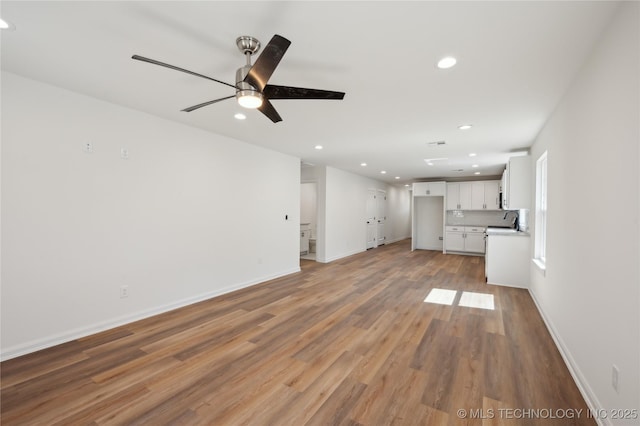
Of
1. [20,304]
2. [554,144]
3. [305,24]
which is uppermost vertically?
[305,24]

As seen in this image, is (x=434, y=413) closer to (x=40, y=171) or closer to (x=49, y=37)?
(x=49, y=37)

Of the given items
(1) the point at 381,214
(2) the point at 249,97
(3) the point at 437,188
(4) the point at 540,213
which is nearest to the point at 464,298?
(4) the point at 540,213

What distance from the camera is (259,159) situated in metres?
5.08

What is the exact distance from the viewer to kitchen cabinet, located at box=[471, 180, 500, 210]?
8.29 meters

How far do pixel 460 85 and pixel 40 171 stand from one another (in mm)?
4044

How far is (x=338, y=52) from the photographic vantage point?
202 centimetres

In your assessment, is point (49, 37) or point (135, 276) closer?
point (49, 37)

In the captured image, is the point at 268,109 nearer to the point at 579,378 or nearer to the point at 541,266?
the point at 579,378

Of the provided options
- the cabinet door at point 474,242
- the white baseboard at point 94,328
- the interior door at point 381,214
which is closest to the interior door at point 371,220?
the interior door at point 381,214

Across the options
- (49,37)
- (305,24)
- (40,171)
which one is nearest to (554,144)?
(305,24)

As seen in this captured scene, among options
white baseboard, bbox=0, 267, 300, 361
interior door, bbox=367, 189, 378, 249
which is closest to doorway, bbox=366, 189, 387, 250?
interior door, bbox=367, 189, 378, 249

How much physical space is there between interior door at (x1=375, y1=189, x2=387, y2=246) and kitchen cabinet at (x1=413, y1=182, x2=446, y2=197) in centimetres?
137

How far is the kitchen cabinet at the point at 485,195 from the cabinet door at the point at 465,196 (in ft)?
0.27

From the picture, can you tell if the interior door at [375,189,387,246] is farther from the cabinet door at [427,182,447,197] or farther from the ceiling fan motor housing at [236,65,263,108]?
the ceiling fan motor housing at [236,65,263,108]
